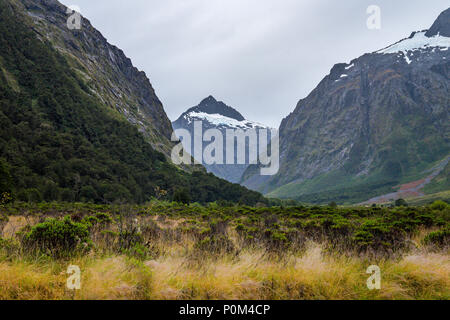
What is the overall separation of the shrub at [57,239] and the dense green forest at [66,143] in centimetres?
4930

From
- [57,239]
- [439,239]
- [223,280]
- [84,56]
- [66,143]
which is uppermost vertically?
[84,56]

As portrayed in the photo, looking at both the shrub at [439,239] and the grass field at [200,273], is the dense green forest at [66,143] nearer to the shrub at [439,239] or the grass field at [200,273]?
the grass field at [200,273]

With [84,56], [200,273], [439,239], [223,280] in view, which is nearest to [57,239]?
[200,273]

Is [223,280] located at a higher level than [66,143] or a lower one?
lower

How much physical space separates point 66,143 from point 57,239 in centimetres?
9702

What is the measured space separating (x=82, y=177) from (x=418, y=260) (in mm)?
83646

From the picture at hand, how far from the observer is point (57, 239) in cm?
878

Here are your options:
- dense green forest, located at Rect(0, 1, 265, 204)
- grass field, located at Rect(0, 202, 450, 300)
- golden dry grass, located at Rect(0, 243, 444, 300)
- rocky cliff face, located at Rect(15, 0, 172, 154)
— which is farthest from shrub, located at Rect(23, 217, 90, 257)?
rocky cliff face, located at Rect(15, 0, 172, 154)

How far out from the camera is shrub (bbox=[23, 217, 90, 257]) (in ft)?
27.7

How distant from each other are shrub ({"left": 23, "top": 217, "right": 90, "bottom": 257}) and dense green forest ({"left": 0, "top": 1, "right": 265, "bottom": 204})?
49.3m

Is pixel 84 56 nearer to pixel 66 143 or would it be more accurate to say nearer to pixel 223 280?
pixel 66 143

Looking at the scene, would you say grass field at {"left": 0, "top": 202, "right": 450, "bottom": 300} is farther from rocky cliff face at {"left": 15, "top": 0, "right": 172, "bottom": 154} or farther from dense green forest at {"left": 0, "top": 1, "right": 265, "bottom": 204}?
rocky cliff face at {"left": 15, "top": 0, "right": 172, "bottom": 154}

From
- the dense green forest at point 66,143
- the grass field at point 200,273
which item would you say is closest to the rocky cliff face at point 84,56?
the dense green forest at point 66,143
